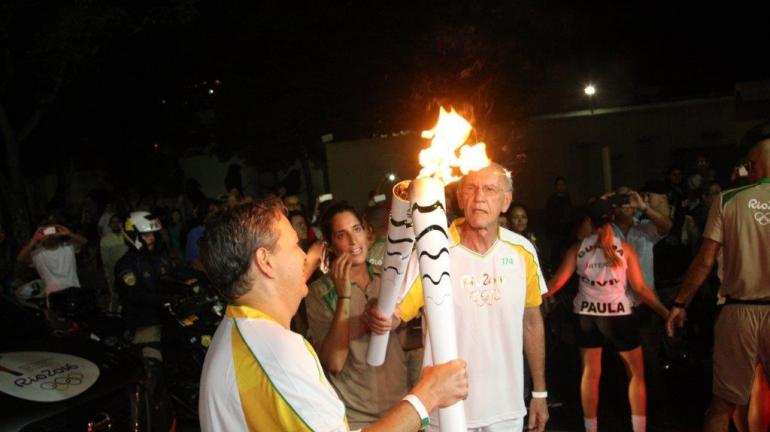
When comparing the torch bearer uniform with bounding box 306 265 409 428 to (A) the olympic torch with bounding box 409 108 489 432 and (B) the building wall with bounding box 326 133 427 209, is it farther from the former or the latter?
(B) the building wall with bounding box 326 133 427 209

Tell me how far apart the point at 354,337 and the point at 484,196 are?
108cm

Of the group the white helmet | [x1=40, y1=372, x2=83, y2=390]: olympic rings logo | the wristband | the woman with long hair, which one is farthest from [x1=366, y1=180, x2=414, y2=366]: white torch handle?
the white helmet

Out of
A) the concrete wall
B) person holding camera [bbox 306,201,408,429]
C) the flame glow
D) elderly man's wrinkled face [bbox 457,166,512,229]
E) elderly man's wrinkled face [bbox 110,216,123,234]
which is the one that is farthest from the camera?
the concrete wall

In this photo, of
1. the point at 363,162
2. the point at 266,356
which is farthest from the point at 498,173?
the point at 363,162

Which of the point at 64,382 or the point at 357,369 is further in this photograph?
the point at 64,382

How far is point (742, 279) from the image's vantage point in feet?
16.0

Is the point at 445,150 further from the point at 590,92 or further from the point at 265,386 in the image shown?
the point at 590,92

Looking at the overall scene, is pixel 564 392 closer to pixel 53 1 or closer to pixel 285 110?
pixel 53 1

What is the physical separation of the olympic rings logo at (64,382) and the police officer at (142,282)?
99.4 inches

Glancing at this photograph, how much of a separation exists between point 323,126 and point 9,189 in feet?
36.0

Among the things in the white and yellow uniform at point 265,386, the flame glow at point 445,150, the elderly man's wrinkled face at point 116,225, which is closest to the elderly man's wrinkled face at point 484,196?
the flame glow at point 445,150

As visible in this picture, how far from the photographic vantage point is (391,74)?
70.1 ft

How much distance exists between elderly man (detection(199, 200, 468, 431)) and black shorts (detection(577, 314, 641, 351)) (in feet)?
13.3

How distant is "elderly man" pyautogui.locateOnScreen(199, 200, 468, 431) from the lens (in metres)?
2.20
